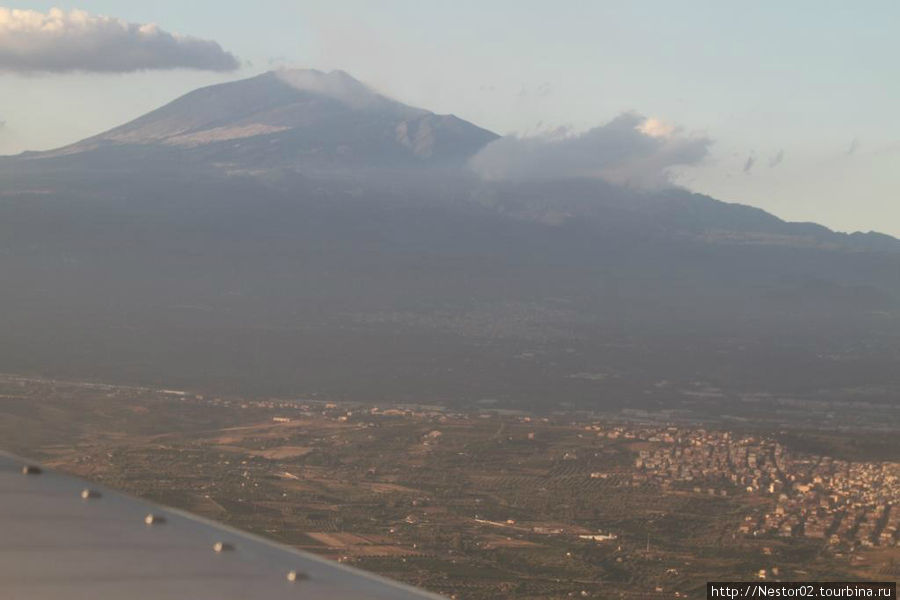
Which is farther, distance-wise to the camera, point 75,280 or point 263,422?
point 75,280

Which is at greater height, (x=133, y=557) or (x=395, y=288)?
(x=133, y=557)

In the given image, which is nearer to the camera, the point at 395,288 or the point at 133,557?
the point at 133,557

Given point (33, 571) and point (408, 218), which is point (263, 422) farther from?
point (408, 218)

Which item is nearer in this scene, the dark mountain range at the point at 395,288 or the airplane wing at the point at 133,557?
the airplane wing at the point at 133,557

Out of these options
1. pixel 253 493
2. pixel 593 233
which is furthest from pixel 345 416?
pixel 593 233
